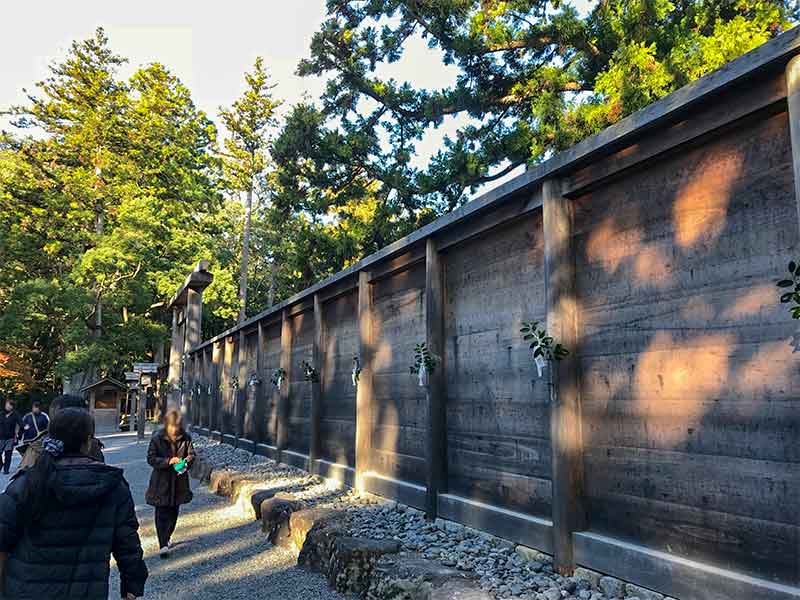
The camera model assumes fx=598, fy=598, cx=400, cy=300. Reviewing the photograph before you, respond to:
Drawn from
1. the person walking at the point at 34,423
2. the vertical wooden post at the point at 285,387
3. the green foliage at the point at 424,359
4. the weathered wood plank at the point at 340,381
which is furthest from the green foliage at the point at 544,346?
the person walking at the point at 34,423

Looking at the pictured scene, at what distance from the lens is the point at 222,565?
5.71 meters

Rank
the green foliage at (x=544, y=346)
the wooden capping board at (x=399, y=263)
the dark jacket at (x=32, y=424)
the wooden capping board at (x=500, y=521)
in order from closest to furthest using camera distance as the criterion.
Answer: the green foliage at (x=544, y=346)
the wooden capping board at (x=500, y=521)
the wooden capping board at (x=399, y=263)
the dark jacket at (x=32, y=424)

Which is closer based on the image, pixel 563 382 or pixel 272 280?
pixel 563 382

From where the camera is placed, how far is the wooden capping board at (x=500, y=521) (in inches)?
164

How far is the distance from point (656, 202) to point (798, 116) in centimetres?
96

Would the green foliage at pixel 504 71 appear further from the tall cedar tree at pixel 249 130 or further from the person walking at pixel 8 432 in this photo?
the tall cedar tree at pixel 249 130

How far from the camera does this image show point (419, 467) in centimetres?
625

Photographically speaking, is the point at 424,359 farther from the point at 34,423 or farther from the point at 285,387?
the point at 34,423

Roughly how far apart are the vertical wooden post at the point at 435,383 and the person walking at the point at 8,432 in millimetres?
10795

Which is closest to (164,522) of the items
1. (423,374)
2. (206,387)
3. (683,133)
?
(423,374)

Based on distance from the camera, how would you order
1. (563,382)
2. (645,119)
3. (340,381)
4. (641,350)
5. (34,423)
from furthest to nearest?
(34,423), (340,381), (563,382), (641,350), (645,119)

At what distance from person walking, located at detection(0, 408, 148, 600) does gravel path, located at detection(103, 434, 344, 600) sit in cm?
220

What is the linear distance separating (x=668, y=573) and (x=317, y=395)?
6611 mm

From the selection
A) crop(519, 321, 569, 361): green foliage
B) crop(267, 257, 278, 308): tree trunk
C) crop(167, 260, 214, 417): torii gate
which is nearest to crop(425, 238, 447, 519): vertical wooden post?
crop(519, 321, 569, 361): green foliage
